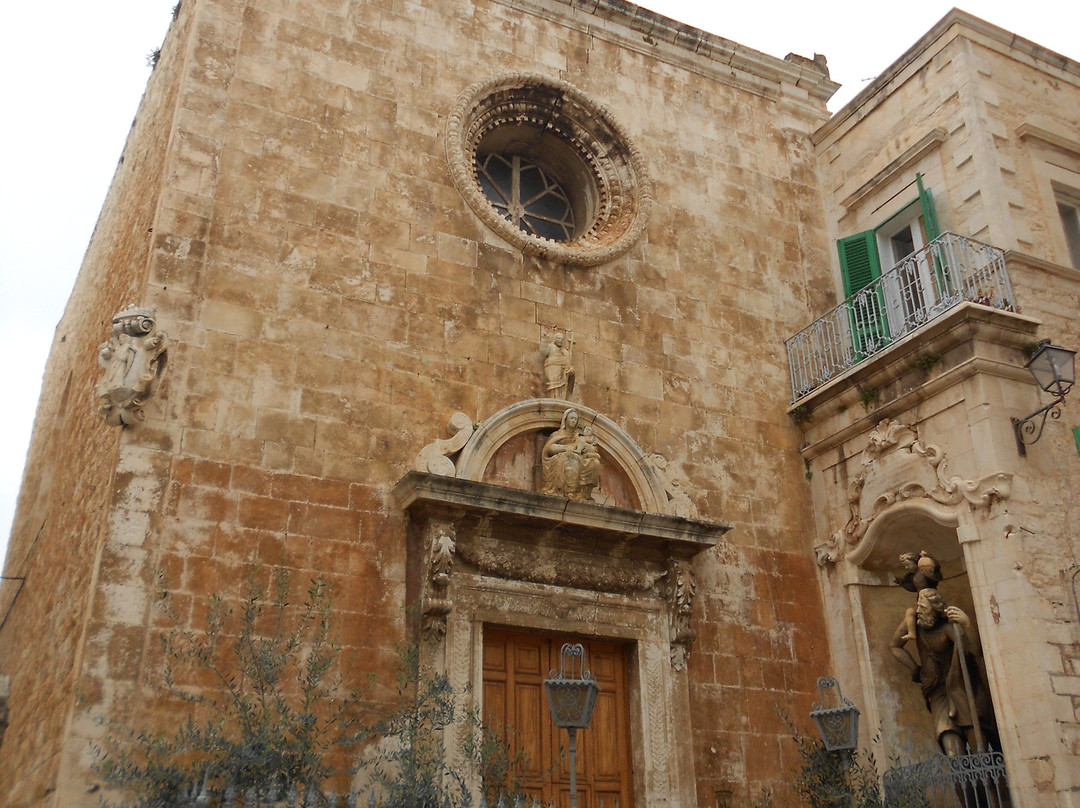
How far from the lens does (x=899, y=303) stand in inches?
404

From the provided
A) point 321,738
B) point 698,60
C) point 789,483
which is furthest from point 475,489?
point 698,60

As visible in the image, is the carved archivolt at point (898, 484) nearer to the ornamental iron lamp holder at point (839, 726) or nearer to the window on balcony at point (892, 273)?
the window on balcony at point (892, 273)

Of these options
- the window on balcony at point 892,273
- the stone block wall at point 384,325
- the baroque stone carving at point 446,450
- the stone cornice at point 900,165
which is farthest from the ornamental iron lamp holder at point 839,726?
the stone cornice at point 900,165

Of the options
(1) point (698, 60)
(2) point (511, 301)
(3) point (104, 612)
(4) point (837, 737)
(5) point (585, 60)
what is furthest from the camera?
(1) point (698, 60)

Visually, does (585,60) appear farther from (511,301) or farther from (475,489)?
(475,489)

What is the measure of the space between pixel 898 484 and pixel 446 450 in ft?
12.7

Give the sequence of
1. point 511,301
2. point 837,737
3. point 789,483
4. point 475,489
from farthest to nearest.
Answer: point 789,483 < point 511,301 < point 475,489 < point 837,737

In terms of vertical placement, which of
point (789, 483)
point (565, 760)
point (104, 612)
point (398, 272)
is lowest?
point (565, 760)

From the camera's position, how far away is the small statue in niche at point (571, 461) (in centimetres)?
876

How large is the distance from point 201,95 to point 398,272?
6.89 ft

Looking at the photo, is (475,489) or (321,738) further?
(475,489)

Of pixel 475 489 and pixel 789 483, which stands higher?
pixel 789 483

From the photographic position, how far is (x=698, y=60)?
38.8 ft

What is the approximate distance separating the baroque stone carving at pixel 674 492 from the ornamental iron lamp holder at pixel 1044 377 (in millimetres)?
2676
